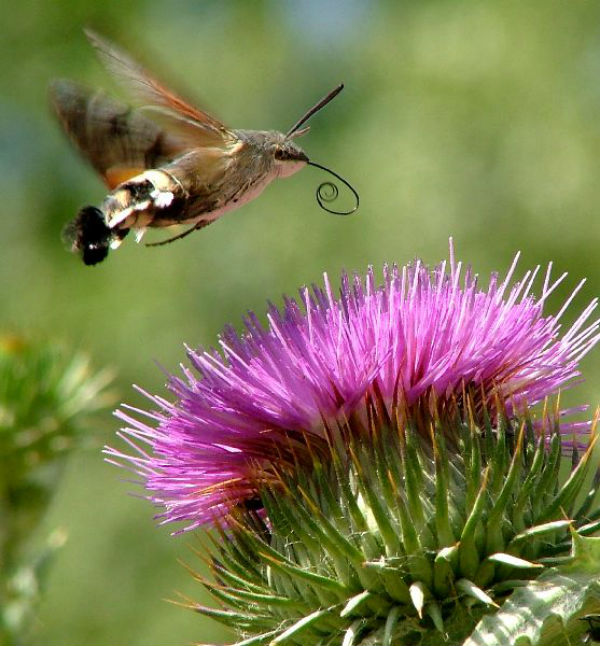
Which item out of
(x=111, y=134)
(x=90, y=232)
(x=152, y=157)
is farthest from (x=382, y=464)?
(x=111, y=134)

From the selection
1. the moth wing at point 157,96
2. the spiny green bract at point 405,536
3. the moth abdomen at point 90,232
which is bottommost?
the spiny green bract at point 405,536

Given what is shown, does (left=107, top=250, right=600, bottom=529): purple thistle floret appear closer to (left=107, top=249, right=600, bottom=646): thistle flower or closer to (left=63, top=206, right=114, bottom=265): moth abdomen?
(left=107, top=249, right=600, bottom=646): thistle flower

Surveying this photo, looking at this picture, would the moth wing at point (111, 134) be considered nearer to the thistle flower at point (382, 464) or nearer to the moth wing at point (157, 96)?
the moth wing at point (157, 96)

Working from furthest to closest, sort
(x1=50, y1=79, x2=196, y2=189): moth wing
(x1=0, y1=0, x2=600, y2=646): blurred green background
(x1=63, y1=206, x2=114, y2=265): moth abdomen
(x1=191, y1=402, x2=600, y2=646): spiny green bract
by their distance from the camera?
(x1=0, y1=0, x2=600, y2=646): blurred green background
(x1=50, y1=79, x2=196, y2=189): moth wing
(x1=63, y1=206, x2=114, y2=265): moth abdomen
(x1=191, y1=402, x2=600, y2=646): spiny green bract

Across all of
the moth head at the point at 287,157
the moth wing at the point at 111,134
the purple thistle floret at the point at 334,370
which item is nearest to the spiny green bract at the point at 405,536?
the purple thistle floret at the point at 334,370

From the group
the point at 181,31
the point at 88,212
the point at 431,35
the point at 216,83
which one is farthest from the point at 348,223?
the point at 88,212

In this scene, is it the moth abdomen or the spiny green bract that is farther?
the moth abdomen

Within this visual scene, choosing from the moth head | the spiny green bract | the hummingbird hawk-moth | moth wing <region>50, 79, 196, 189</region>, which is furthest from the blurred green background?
the spiny green bract

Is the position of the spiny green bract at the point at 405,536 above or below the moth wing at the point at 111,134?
below

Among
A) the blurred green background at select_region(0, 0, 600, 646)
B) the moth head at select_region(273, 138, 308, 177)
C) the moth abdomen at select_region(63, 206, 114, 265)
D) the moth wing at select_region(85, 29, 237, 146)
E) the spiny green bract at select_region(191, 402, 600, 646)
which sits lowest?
the blurred green background at select_region(0, 0, 600, 646)
